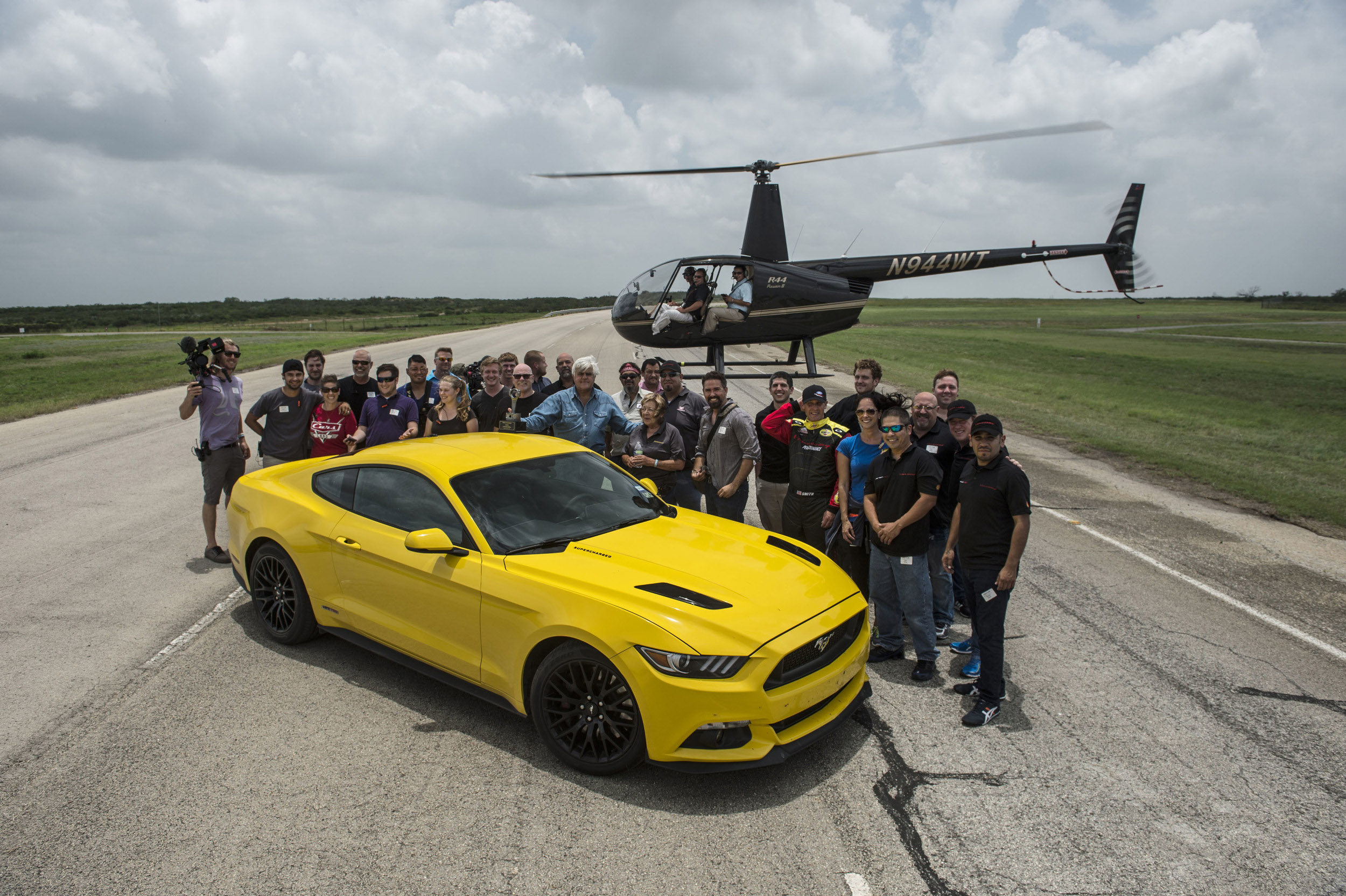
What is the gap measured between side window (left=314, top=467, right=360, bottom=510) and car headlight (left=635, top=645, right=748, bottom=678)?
2.67 meters

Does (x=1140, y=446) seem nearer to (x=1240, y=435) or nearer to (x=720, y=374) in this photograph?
(x=1240, y=435)

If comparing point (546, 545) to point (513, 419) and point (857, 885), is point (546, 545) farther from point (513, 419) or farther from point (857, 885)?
point (513, 419)

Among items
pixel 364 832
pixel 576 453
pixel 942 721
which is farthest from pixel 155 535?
pixel 942 721

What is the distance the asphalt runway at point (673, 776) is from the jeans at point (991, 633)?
0.19 meters

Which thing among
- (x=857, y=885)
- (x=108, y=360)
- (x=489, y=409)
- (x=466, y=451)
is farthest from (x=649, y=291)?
(x=108, y=360)

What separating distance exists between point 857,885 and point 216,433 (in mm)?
6619

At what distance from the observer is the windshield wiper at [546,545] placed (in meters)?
4.25

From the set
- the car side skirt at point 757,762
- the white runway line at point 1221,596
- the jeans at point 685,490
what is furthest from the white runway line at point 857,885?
the white runway line at point 1221,596

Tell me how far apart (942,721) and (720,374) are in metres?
3.08

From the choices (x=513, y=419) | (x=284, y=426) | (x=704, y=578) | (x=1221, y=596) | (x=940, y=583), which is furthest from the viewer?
(x=513, y=419)

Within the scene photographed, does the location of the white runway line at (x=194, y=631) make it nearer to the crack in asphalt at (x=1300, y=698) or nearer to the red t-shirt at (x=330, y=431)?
the red t-shirt at (x=330, y=431)

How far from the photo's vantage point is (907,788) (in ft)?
12.2

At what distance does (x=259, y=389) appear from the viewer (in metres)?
20.6

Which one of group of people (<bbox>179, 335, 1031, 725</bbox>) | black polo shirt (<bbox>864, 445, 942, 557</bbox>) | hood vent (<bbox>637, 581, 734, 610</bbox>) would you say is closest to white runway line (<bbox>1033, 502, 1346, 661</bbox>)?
group of people (<bbox>179, 335, 1031, 725</bbox>)
